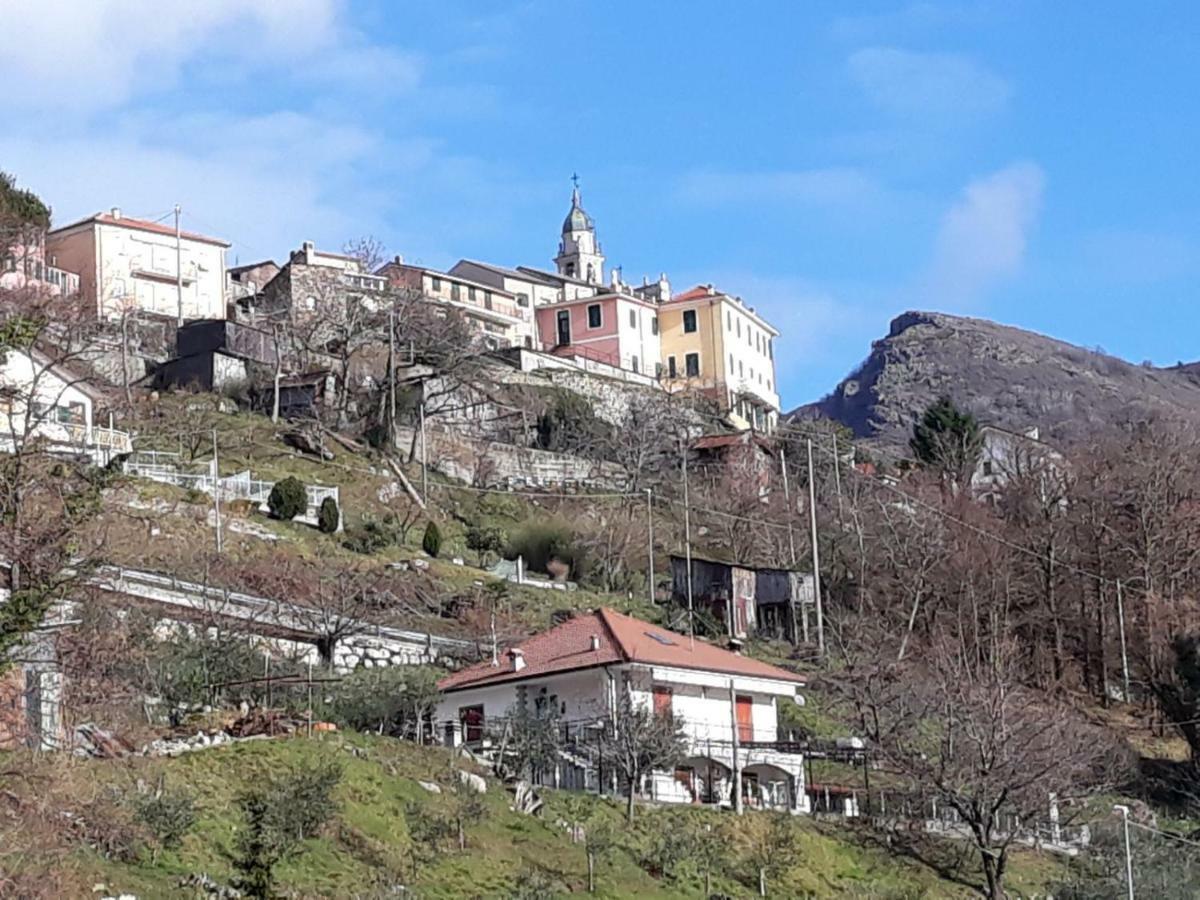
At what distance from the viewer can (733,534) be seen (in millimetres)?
63438

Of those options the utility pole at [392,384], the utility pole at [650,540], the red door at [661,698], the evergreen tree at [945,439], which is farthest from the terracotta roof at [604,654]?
the evergreen tree at [945,439]

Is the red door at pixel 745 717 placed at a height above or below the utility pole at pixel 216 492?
below

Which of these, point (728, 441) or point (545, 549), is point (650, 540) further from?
point (728, 441)

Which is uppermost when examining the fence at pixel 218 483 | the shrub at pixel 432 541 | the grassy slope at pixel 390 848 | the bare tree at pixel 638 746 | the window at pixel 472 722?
the fence at pixel 218 483

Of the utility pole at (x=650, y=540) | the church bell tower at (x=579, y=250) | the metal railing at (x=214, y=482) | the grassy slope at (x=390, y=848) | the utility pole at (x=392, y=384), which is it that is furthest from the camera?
the church bell tower at (x=579, y=250)

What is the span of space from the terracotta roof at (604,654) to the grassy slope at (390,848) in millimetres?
4696

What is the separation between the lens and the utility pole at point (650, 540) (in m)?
56.3

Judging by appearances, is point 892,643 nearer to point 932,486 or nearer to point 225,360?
point 932,486

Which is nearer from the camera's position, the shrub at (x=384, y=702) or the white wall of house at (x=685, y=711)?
the shrub at (x=384, y=702)

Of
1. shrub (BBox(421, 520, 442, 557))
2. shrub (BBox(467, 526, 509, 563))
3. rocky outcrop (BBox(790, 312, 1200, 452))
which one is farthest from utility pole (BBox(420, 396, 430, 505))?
rocky outcrop (BBox(790, 312, 1200, 452))

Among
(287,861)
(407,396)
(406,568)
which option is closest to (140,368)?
(407,396)

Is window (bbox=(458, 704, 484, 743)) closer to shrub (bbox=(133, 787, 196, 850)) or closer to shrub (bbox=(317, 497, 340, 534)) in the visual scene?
shrub (bbox=(133, 787, 196, 850))

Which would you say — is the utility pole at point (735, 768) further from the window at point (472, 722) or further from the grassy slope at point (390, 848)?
the window at point (472, 722)

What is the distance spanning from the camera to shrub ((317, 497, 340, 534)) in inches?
2084
